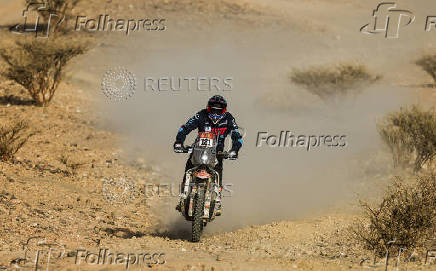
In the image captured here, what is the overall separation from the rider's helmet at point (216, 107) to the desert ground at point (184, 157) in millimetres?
2086

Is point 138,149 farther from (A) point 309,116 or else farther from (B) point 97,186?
(A) point 309,116

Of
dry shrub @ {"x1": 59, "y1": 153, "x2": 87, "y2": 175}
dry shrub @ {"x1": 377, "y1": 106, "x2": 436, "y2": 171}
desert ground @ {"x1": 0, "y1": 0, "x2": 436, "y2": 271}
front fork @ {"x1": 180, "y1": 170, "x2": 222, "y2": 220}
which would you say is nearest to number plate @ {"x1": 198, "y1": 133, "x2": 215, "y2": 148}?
front fork @ {"x1": 180, "y1": 170, "x2": 222, "y2": 220}

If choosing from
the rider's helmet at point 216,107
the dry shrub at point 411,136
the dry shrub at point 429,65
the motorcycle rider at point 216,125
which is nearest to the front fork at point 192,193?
the motorcycle rider at point 216,125

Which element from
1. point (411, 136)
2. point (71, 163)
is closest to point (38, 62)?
point (71, 163)

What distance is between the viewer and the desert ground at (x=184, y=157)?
308 inches

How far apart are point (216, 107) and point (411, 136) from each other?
8.07 m

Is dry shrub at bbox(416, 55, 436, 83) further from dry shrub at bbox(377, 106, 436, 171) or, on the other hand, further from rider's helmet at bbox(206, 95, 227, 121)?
rider's helmet at bbox(206, 95, 227, 121)

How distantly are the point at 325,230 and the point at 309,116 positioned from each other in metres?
13.7

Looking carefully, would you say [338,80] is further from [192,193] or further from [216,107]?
[192,193]

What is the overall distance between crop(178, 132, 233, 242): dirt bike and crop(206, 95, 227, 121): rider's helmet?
0.47 m

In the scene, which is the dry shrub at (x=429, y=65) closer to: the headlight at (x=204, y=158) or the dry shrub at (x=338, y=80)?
the dry shrub at (x=338, y=80)

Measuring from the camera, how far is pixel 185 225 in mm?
10055

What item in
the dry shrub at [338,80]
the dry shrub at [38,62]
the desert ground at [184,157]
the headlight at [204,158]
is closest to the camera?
the desert ground at [184,157]

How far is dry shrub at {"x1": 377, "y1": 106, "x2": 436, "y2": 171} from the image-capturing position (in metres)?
14.2
